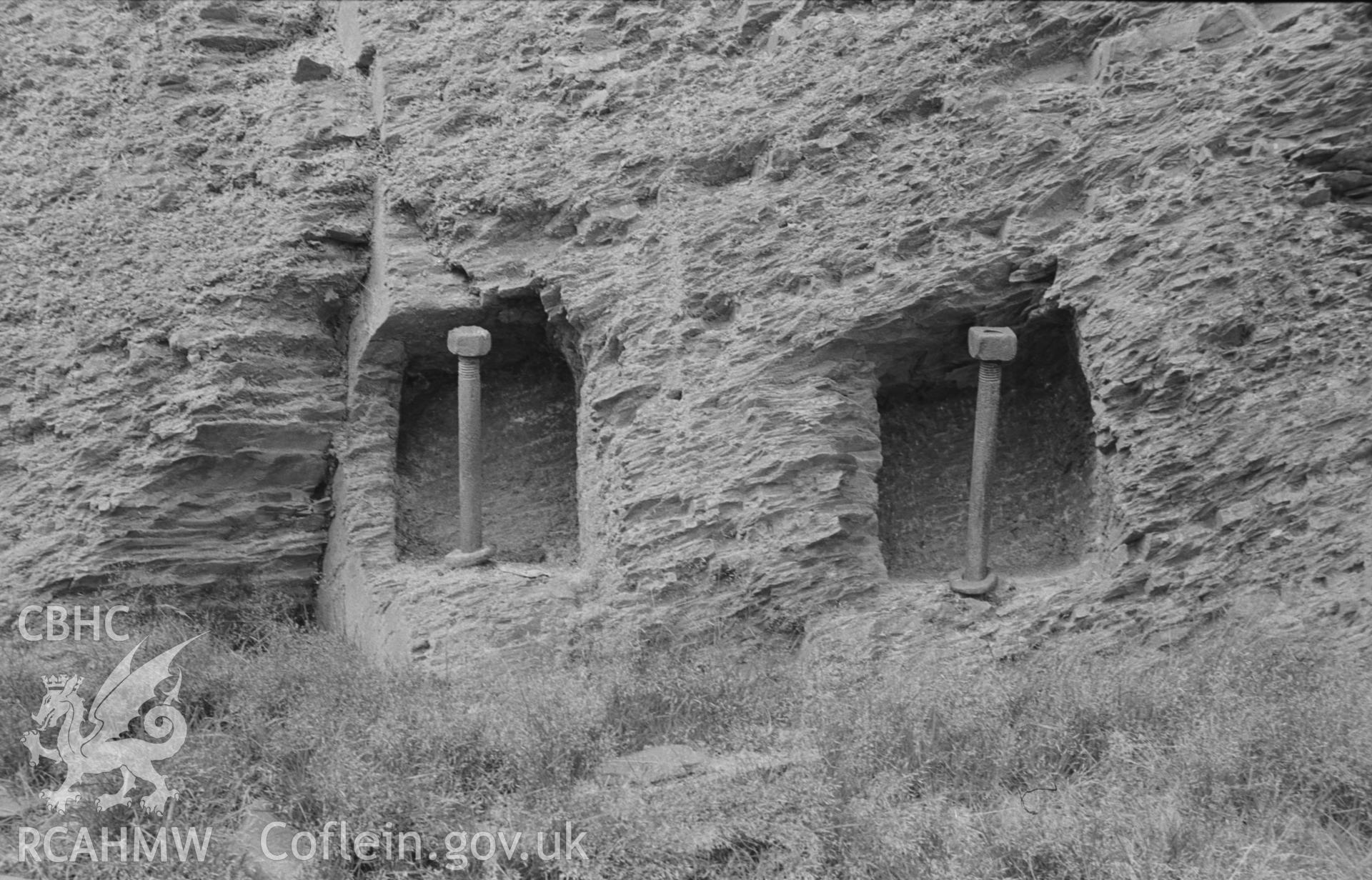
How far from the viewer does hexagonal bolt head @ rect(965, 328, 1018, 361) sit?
642 centimetres

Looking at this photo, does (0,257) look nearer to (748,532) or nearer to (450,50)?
(450,50)

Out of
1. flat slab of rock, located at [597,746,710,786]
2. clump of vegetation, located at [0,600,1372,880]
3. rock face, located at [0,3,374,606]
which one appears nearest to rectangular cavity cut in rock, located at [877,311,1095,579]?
clump of vegetation, located at [0,600,1372,880]

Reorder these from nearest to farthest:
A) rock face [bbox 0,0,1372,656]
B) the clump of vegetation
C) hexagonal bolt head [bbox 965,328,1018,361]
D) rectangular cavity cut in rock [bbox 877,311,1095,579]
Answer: the clump of vegetation, rock face [bbox 0,0,1372,656], hexagonal bolt head [bbox 965,328,1018,361], rectangular cavity cut in rock [bbox 877,311,1095,579]

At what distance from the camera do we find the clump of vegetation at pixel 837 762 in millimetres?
4152

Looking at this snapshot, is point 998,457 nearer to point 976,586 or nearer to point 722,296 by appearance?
point 976,586

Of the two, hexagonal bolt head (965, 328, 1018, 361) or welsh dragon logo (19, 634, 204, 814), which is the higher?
hexagonal bolt head (965, 328, 1018, 361)

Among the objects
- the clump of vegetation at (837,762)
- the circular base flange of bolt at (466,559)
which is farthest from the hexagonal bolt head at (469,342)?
the clump of vegetation at (837,762)

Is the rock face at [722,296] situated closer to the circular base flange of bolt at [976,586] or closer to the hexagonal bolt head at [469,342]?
the circular base flange of bolt at [976,586]

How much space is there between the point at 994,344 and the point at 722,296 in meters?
1.59

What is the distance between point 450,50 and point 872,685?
5.21 m

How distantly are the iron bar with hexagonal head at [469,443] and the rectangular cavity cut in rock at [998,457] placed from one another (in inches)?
95.1

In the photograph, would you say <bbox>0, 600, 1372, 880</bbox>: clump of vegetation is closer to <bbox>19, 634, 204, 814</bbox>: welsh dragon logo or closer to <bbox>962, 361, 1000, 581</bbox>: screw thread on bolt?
<bbox>19, 634, 204, 814</bbox>: welsh dragon logo

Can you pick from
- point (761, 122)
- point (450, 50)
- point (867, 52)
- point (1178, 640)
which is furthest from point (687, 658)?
point (450, 50)

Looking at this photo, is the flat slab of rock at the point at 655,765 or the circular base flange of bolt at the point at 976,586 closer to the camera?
the flat slab of rock at the point at 655,765
